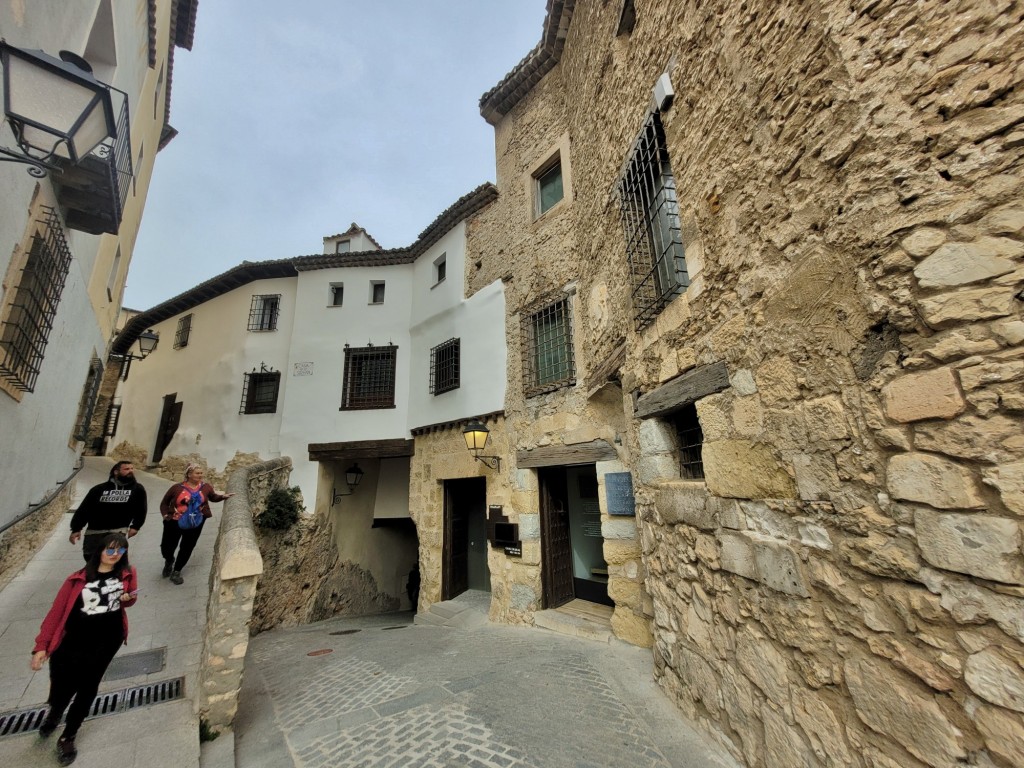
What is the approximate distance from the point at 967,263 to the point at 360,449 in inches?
392

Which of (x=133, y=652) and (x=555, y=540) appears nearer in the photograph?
(x=133, y=652)

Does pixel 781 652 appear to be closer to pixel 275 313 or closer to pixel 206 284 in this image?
pixel 275 313

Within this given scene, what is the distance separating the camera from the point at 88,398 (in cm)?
820

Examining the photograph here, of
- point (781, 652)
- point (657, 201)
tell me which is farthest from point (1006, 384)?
point (657, 201)

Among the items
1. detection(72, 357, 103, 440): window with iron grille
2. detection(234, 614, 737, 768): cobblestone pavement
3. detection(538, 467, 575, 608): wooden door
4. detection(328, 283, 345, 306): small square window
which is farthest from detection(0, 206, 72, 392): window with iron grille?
detection(328, 283, 345, 306): small square window

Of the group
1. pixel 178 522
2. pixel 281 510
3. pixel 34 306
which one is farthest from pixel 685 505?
pixel 281 510

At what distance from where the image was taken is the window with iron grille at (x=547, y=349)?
650 centimetres

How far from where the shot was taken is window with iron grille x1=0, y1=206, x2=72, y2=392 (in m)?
3.78

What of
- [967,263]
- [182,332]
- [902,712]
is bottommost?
[902,712]

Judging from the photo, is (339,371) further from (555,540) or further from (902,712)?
(902,712)

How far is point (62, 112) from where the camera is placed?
241 centimetres

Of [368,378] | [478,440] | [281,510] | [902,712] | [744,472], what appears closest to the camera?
[902,712]

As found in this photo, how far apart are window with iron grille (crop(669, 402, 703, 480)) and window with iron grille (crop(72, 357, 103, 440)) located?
938 centimetres

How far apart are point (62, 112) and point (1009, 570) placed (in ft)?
15.9
